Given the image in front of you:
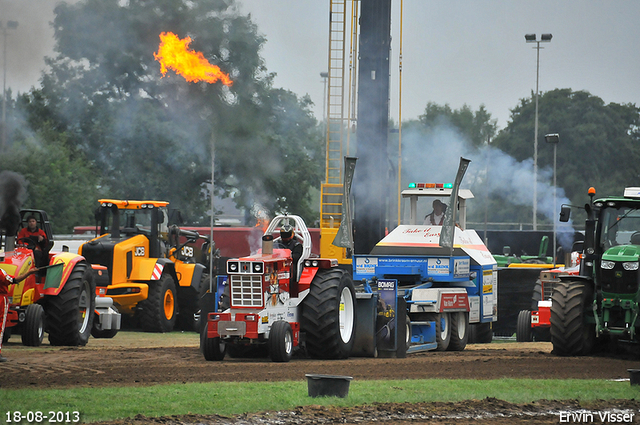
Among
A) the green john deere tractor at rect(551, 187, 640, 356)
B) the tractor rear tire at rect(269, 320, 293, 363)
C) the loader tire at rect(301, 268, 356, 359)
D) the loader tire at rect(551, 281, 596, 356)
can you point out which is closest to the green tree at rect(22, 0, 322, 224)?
the loader tire at rect(301, 268, 356, 359)

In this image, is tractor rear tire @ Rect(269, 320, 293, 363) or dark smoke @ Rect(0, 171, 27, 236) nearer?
tractor rear tire @ Rect(269, 320, 293, 363)

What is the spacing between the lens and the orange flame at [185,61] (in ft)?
66.5

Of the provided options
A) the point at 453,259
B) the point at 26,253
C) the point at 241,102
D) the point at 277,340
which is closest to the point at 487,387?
the point at 277,340

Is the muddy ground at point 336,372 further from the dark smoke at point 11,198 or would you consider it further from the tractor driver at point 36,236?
the dark smoke at point 11,198

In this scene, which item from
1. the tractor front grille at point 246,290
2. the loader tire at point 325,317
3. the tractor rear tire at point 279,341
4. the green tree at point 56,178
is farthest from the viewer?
the green tree at point 56,178

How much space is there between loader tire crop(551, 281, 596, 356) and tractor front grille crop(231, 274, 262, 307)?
4.60 meters

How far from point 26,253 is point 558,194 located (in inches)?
1039

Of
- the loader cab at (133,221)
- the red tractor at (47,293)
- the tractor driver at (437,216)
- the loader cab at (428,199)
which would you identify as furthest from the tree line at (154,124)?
the tractor driver at (437,216)

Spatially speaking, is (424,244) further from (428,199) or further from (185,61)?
(185,61)

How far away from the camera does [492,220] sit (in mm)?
54781

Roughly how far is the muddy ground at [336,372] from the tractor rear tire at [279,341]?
27 cm

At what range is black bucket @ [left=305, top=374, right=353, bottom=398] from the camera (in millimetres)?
8859

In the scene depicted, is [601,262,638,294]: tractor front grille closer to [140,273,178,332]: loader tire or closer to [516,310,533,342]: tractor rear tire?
[516,310,533,342]: tractor rear tire

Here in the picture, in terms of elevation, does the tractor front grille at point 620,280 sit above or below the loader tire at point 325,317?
above
